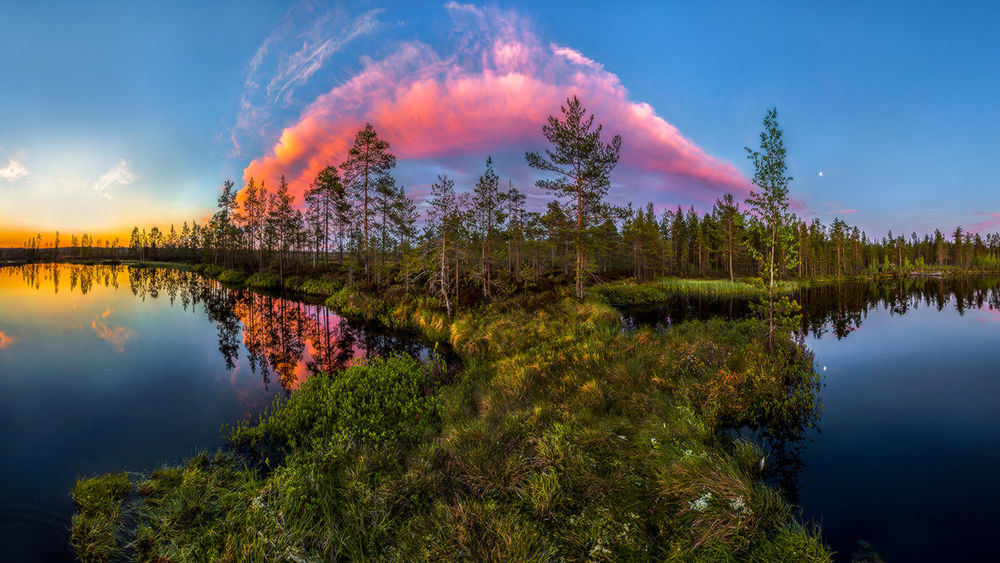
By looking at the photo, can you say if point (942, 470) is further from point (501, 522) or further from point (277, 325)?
point (277, 325)

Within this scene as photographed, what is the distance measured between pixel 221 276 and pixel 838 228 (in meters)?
139

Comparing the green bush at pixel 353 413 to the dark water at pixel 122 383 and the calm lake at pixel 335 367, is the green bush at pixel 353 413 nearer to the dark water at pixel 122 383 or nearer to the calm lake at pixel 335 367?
the calm lake at pixel 335 367

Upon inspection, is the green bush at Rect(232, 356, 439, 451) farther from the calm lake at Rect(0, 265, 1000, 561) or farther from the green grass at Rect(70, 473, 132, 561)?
the green grass at Rect(70, 473, 132, 561)

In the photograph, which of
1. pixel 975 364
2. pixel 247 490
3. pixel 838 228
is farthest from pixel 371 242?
pixel 838 228

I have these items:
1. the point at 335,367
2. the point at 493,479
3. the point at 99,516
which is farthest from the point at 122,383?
the point at 493,479

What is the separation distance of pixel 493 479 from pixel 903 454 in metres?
10.2

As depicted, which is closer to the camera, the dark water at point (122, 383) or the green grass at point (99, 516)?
the green grass at point (99, 516)

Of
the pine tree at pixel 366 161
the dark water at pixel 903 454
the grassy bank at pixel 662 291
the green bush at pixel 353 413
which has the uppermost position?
the pine tree at pixel 366 161

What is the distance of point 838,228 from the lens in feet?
280

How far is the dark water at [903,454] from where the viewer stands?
19.1 feet

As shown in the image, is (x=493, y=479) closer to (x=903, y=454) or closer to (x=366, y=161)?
(x=903, y=454)

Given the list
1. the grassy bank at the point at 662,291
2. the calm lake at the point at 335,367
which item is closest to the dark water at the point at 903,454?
the calm lake at the point at 335,367

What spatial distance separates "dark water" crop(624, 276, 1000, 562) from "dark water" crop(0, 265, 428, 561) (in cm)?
1339

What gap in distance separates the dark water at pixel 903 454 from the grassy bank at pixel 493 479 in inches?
45.3
